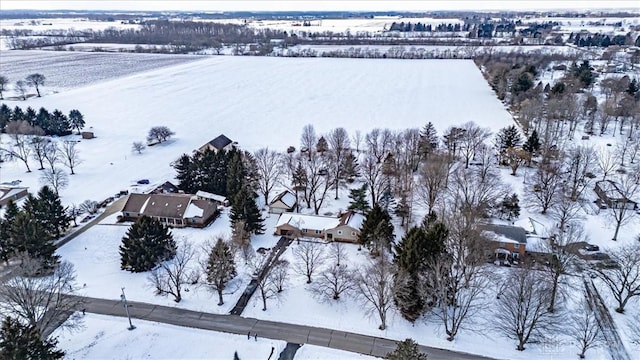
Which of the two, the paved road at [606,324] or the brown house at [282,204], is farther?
the brown house at [282,204]

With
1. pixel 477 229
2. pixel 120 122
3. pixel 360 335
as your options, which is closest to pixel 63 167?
pixel 120 122

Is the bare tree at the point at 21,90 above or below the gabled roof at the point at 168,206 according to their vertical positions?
above

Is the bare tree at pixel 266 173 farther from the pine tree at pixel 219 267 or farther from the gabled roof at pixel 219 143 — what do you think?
the pine tree at pixel 219 267

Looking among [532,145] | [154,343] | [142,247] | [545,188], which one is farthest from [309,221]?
[532,145]

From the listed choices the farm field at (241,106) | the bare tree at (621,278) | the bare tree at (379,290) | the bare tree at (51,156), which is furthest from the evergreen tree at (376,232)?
the bare tree at (51,156)

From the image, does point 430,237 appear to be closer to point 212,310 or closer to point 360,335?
point 360,335

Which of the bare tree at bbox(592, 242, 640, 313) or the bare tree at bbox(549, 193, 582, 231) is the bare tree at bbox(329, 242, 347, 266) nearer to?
the bare tree at bbox(592, 242, 640, 313)

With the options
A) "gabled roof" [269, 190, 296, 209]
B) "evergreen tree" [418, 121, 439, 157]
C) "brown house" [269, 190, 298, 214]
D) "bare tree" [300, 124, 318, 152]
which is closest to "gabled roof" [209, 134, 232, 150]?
"bare tree" [300, 124, 318, 152]
